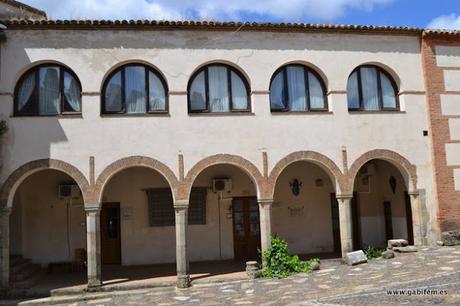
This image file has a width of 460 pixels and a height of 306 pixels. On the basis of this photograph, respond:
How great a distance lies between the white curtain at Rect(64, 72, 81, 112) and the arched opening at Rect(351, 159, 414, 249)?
9.52 m


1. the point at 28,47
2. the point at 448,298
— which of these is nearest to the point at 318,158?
the point at 448,298

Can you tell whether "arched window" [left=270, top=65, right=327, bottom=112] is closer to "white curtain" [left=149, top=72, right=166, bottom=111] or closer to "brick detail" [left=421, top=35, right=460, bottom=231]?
"white curtain" [left=149, top=72, right=166, bottom=111]

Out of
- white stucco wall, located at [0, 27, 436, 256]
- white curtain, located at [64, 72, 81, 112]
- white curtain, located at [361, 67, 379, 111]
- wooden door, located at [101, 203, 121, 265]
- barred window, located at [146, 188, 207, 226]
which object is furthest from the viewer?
barred window, located at [146, 188, 207, 226]

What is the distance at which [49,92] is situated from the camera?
12539 millimetres

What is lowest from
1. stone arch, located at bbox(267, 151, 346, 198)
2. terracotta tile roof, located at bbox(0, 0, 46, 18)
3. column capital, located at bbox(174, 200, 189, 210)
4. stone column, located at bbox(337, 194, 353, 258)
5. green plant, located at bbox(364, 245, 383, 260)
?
green plant, located at bbox(364, 245, 383, 260)

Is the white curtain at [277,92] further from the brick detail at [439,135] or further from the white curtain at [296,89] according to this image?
the brick detail at [439,135]

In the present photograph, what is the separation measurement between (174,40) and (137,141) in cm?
300

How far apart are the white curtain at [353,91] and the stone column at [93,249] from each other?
7.85 m

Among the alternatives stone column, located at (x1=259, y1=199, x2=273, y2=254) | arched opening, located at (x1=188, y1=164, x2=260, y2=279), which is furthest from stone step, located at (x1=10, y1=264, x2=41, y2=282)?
stone column, located at (x1=259, y1=199, x2=273, y2=254)

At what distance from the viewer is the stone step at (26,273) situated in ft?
39.6

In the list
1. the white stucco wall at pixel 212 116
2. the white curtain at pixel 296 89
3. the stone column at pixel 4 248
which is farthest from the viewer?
the white curtain at pixel 296 89

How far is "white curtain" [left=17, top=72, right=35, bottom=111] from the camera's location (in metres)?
12.4

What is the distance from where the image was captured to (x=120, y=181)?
14.8 meters

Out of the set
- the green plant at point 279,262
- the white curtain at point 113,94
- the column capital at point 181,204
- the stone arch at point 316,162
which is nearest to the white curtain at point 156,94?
the white curtain at point 113,94
